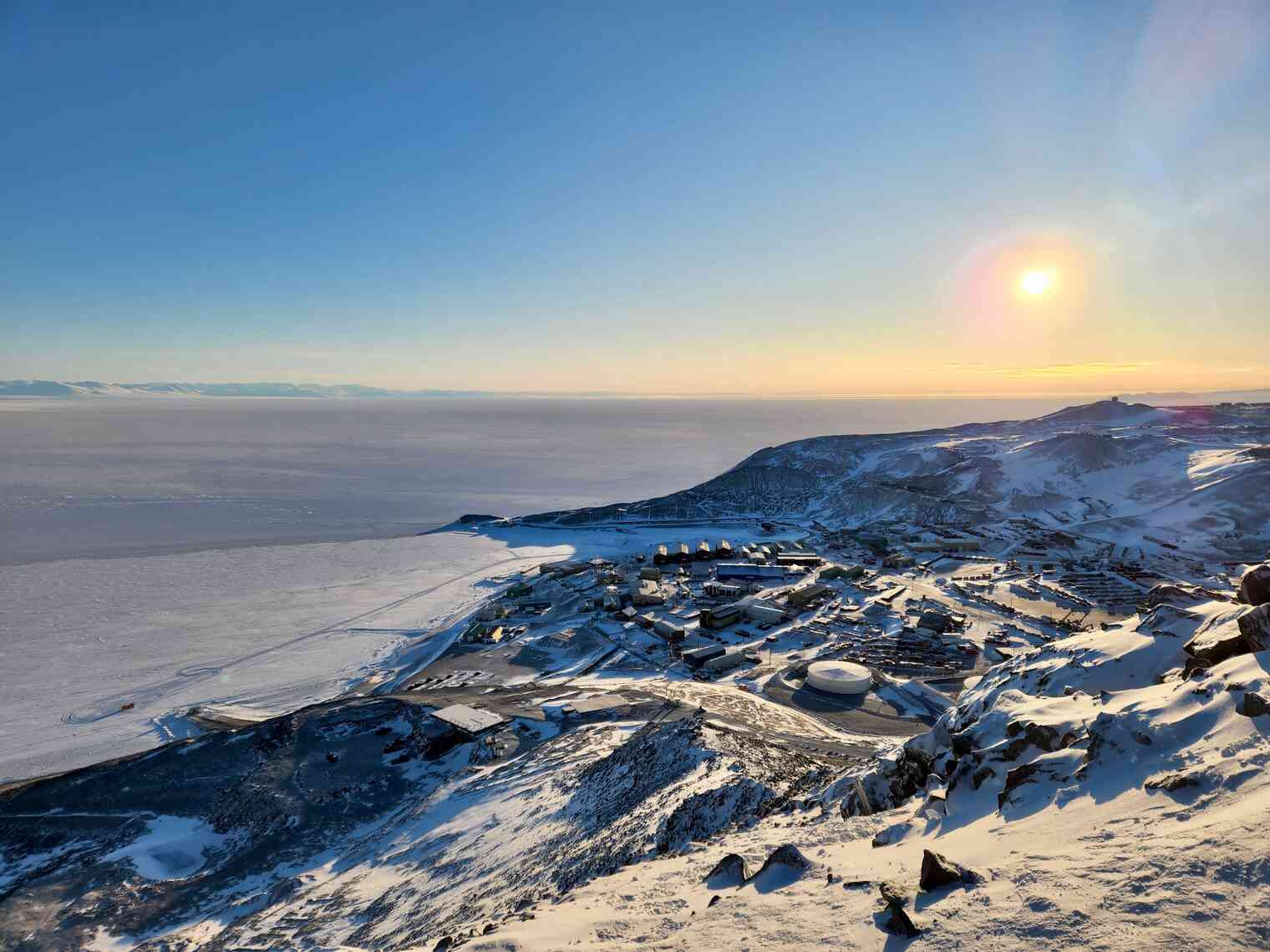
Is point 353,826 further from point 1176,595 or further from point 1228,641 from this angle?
point 1176,595

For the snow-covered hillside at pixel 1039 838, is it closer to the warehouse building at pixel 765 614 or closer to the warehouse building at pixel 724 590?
the warehouse building at pixel 765 614

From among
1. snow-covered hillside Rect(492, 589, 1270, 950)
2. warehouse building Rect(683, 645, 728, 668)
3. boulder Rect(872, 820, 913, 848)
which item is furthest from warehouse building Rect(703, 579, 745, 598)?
boulder Rect(872, 820, 913, 848)

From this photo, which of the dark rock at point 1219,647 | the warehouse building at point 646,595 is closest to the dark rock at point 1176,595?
the dark rock at point 1219,647

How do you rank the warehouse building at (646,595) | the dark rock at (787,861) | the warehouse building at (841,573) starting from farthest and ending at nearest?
the warehouse building at (841,573) → the warehouse building at (646,595) → the dark rock at (787,861)

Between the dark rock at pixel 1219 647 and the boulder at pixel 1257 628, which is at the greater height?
the boulder at pixel 1257 628

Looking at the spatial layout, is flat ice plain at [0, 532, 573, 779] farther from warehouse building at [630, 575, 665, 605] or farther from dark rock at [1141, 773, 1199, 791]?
dark rock at [1141, 773, 1199, 791]

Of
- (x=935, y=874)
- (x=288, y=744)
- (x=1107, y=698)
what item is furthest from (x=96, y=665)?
(x=1107, y=698)

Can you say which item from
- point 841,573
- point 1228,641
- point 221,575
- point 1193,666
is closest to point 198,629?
point 221,575

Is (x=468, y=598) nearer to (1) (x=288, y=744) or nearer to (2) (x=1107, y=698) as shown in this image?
(1) (x=288, y=744)
